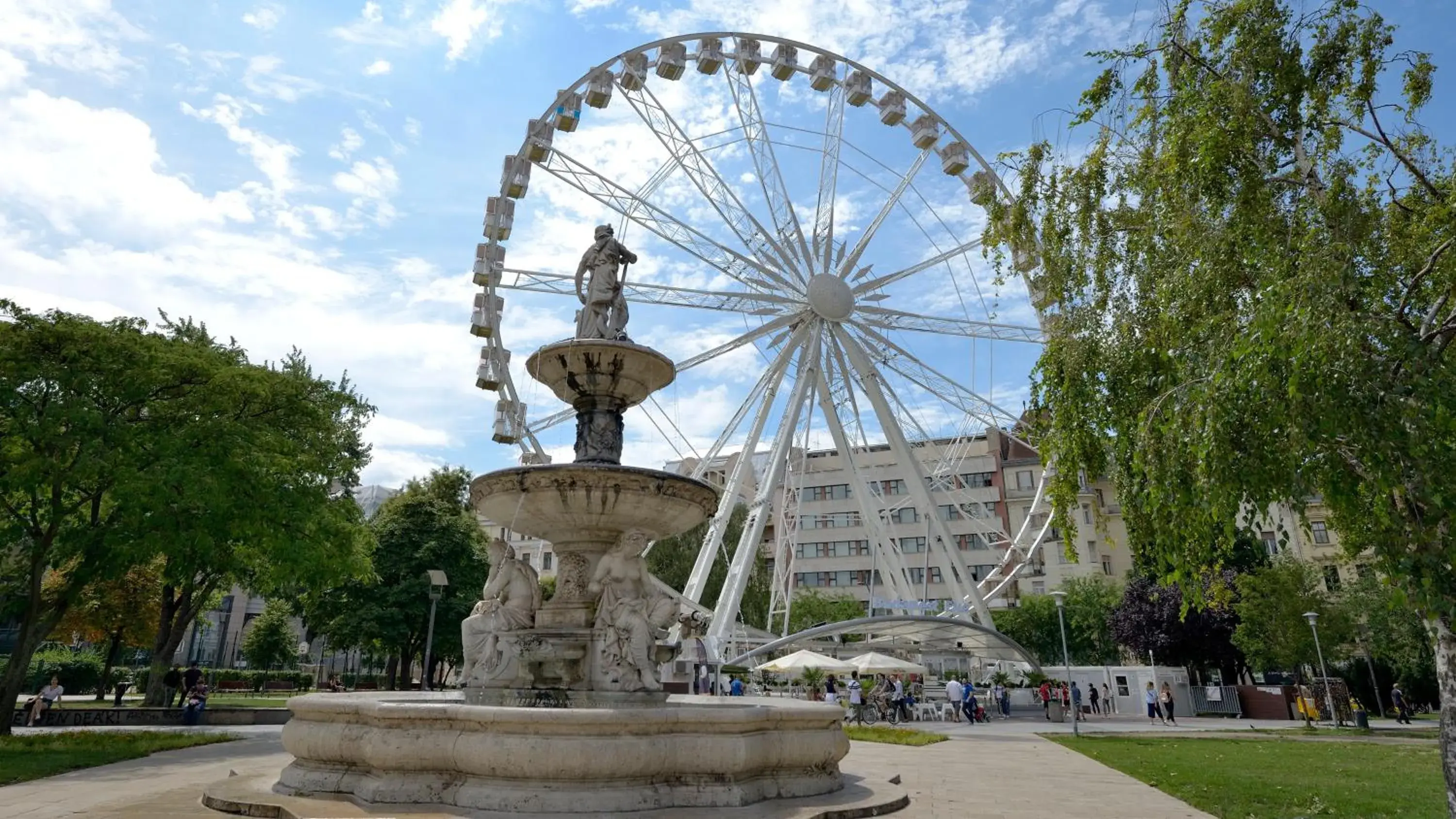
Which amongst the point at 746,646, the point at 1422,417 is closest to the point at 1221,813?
the point at 1422,417

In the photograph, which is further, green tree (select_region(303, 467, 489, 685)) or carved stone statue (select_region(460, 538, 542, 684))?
green tree (select_region(303, 467, 489, 685))

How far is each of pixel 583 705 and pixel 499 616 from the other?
1310mm

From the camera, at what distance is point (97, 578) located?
1638cm

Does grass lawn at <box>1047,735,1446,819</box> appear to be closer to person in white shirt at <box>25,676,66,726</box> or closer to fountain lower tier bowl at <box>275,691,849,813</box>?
fountain lower tier bowl at <box>275,691,849,813</box>

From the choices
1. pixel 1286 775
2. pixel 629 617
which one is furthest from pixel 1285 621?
pixel 629 617

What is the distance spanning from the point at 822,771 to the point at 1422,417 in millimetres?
4952

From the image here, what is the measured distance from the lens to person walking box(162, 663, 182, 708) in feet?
79.0

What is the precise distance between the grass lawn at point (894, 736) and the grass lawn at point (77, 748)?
452 inches

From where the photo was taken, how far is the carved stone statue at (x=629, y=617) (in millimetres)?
8047

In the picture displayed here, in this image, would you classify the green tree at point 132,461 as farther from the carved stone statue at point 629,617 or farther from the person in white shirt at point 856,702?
the person in white shirt at point 856,702

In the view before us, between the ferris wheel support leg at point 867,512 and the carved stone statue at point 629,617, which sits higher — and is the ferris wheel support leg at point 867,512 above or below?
above

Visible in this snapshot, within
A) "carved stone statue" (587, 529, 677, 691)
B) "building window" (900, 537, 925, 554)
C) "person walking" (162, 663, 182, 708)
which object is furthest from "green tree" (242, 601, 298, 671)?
"carved stone statue" (587, 529, 677, 691)

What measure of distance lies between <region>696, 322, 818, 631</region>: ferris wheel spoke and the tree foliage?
71.3ft

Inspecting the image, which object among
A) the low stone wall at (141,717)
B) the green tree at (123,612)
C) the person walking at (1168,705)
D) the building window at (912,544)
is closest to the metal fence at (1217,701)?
the person walking at (1168,705)
